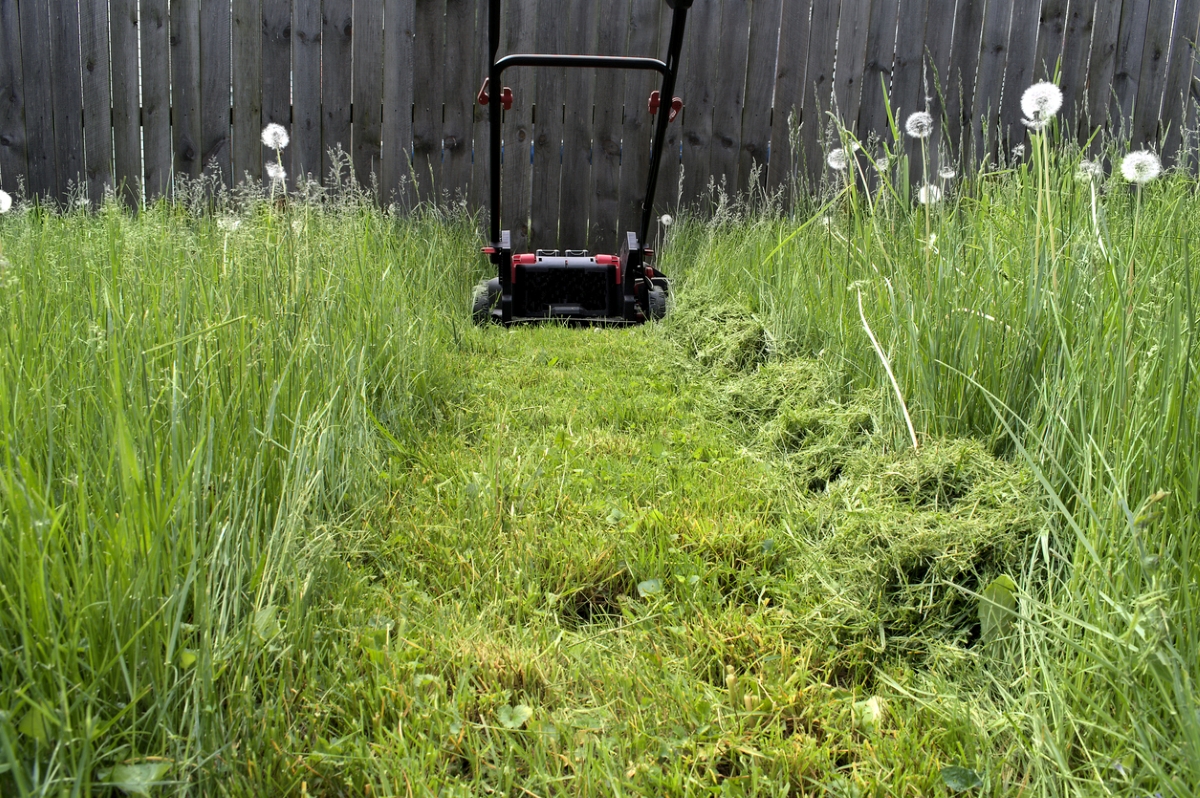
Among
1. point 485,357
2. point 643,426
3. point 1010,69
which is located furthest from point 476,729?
point 1010,69

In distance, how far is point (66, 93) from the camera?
5.54 metres

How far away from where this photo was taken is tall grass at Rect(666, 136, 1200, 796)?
1.05 m

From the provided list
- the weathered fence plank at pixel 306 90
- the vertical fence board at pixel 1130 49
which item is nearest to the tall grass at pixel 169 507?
the weathered fence plank at pixel 306 90

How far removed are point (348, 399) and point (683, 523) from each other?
853 mm

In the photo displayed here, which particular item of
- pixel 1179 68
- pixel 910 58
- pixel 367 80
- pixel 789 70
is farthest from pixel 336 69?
pixel 1179 68

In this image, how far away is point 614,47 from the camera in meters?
5.78

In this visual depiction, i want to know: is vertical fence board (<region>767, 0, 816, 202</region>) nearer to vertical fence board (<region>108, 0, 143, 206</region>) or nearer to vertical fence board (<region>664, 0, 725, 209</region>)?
vertical fence board (<region>664, 0, 725, 209</region>)

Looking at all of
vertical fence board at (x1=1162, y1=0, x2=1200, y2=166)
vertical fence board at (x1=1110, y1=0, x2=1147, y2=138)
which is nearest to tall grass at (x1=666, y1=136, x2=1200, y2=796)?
vertical fence board at (x1=1110, y1=0, x2=1147, y2=138)

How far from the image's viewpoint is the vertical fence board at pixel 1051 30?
230 inches

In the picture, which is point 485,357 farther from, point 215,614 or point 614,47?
point 614,47

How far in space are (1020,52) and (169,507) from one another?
6.41m

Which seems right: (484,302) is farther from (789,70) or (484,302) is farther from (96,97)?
(96,97)

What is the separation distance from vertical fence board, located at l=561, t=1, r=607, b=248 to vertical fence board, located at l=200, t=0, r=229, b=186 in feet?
7.21

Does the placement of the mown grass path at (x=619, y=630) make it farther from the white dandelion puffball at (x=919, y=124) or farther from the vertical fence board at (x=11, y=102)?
the vertical fence board at (x=11, y=102)
